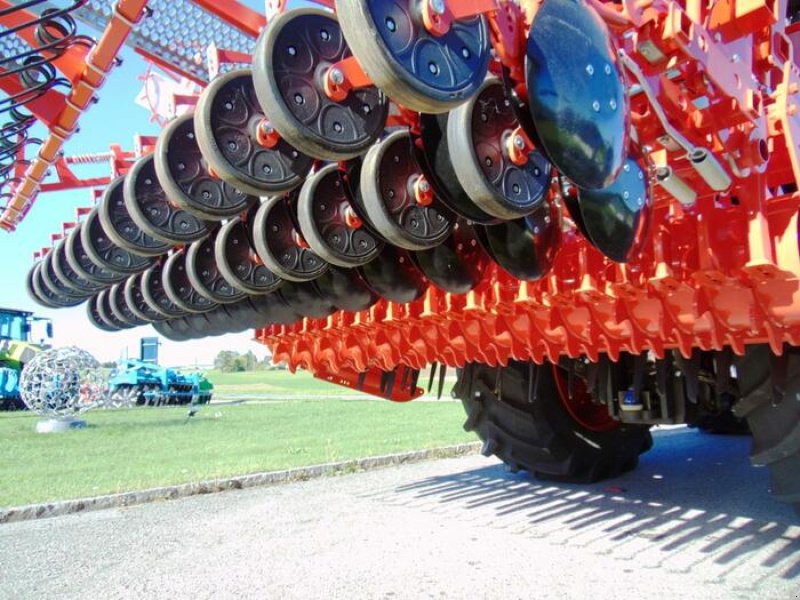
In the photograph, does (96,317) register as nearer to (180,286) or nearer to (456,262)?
(180,286)

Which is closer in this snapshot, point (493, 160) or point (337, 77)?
point (337, 77)

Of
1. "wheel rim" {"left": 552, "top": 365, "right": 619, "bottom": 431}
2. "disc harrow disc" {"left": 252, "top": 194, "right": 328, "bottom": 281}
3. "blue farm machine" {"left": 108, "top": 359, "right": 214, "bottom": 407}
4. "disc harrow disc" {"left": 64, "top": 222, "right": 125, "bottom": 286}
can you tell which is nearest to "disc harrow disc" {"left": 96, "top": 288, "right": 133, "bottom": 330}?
"disc harrow disc" {"left": 64, "top": 222, "right": 125, "bottom": 286}

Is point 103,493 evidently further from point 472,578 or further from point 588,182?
point 588,182

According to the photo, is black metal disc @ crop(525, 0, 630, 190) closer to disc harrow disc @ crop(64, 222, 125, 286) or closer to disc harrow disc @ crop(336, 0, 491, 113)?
disc harrow disc @ crop(336, 0, 491, 113)

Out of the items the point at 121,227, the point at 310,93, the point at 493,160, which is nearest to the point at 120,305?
the point at 121,227

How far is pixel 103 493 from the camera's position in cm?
533

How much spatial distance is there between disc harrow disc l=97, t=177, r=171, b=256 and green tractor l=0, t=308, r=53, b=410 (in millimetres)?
15524

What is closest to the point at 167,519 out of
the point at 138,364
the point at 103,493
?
the point at 103,493

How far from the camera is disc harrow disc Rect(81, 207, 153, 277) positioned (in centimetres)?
378

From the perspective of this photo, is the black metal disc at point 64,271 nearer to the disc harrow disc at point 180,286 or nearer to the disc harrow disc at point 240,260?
the disc harrow disc at point 180,286

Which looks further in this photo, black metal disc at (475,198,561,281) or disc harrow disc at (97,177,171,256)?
disc harrow disc at (97,177,171,256)

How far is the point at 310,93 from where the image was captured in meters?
1.95

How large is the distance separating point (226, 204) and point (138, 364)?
68.8 feet

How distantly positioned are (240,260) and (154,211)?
1.55ft
